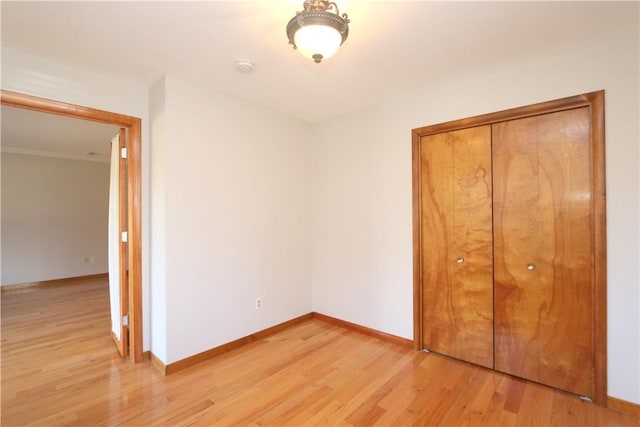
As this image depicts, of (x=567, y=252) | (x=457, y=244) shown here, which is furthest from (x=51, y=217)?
(x=567, y=252)

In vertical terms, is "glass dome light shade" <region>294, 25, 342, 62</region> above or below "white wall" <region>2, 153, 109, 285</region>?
above

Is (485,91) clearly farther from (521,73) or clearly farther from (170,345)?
(170,345)

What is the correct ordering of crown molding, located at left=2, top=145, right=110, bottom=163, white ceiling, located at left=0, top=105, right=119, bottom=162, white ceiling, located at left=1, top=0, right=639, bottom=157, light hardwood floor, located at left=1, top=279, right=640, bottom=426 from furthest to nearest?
crown molding, located at left=2, top=145, right=110, bottom=163, white ceiling, located at left=0, top=105, right=119, bottom=162, light hardwood floor, located at left=1, top=279, right=640, bottom=426, white ceiling, located at left=1, top=0, right=639, bottom=157

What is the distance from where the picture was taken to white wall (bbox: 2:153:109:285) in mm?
5168

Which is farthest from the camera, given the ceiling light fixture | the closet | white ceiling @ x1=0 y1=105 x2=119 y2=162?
white ceiling @ x1=0 y1=105 x2=119 y2=162

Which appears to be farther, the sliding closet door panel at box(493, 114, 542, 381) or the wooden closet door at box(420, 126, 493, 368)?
the wooden closet door at box(420, 126, 493, 368)

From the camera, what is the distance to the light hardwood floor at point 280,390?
1872 millimetres

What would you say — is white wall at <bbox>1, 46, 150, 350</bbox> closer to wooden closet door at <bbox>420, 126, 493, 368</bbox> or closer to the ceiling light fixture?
the ceiling light fixture

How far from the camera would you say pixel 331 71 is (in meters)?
2.35

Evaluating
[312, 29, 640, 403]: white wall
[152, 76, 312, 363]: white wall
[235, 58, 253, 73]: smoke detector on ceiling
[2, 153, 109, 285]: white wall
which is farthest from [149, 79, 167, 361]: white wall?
[2, 153, 109, 285]: white wall

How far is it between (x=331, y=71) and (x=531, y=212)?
1.91 m

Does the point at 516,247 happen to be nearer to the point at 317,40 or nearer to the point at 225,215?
the point at 317,40

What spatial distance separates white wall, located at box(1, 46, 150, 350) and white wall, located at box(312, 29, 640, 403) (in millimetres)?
1851

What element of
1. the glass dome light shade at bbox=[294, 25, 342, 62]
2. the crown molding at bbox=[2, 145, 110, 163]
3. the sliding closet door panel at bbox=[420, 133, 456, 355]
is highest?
the crown molding at bbox=[2, 145, 110, 163]
